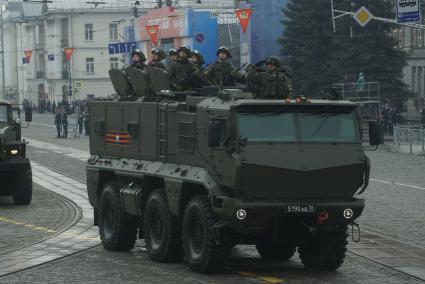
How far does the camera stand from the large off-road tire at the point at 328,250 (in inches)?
604

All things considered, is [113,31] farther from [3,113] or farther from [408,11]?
[3,113]

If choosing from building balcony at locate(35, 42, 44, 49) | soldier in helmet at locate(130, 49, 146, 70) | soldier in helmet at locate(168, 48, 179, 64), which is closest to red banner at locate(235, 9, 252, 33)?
soldier in helmet at locate(130, 49, 146, 70)

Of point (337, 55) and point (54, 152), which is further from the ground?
point (337, 55)

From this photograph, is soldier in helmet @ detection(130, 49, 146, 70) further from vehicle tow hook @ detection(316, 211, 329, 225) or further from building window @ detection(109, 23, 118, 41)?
building window @ detection(109, 23, 118, 41)

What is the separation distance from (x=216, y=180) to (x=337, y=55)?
48615 mm

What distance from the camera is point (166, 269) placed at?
15680mm

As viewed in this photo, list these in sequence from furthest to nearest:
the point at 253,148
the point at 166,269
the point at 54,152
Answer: the point at 54,152
the point at 166,269
the point at 253,148

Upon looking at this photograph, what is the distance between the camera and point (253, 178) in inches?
575

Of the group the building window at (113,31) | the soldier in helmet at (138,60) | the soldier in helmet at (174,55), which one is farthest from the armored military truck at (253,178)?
the building window at (113,31)

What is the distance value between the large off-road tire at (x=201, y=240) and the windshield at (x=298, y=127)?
1.06 m

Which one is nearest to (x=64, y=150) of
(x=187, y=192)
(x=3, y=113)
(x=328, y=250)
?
(x=3, y=113)

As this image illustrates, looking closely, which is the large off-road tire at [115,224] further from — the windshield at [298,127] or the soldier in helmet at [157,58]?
the windshield at [298,127]

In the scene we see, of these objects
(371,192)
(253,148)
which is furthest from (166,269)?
(371,192)

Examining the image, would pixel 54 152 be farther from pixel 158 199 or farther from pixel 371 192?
pixel 158 199
